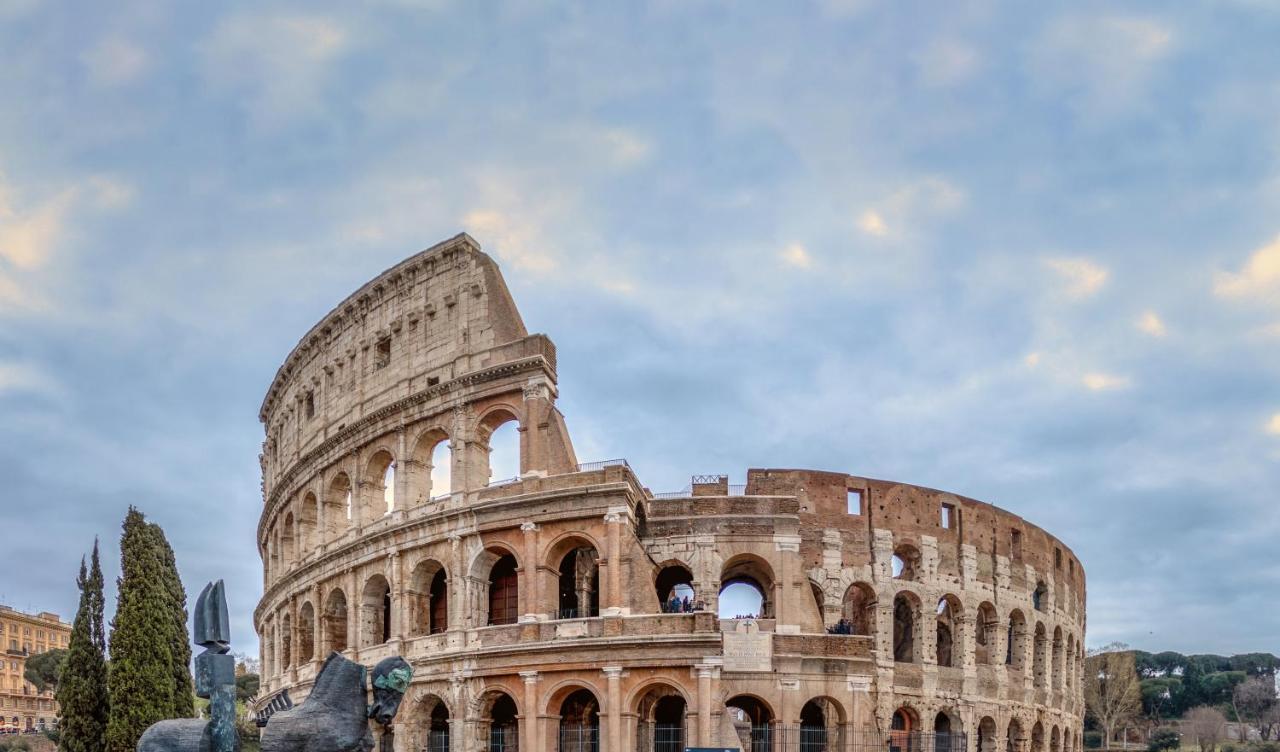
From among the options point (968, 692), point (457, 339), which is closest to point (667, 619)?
point (457, 339)

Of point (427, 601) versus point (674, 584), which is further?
point (674, 584)

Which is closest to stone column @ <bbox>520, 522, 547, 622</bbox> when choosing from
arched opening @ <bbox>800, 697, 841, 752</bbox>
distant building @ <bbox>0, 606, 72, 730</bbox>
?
arched opening @ <bbox>800, 697, 841, 752</bbox>

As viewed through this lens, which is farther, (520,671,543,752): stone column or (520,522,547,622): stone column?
(520,522,547,622): stone column

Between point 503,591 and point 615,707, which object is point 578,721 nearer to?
point 615,707

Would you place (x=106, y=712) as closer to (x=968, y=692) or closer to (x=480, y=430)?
(x=480, y=430)

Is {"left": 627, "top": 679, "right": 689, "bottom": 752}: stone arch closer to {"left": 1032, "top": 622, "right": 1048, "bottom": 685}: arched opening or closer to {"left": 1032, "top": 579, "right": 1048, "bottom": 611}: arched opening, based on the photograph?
{"left": 1032, "top": 622, "right": 1048, "bottom": 685}: arched opening

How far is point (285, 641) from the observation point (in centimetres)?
3962

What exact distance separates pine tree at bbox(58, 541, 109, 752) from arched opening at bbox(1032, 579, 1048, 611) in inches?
1171

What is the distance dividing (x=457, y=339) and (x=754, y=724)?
13830mm

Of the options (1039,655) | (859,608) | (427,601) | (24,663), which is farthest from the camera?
(24,663)

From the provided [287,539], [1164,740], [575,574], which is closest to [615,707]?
[575,574]

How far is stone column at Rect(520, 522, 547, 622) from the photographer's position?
29469 millimetres

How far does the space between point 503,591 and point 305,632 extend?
923cm

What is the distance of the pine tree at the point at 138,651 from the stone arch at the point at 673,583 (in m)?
13.0
